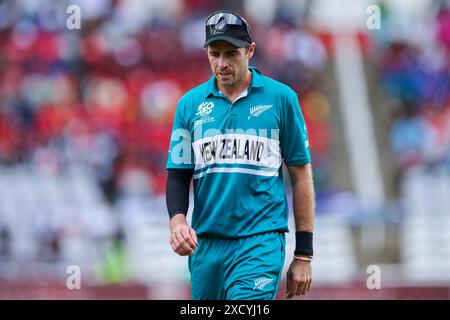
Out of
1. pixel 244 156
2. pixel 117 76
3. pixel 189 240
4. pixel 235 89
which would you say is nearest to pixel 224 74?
pixel 235 89

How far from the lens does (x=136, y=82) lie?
1622 cm

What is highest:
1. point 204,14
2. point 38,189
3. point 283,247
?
point 204,14

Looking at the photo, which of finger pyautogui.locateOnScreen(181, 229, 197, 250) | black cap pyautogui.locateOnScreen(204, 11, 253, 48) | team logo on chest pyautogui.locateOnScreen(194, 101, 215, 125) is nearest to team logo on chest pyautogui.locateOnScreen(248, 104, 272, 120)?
team logo on chest pyautogui.locateOnScreen(194, 101, 215, 125)

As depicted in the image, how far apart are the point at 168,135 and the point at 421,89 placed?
13.1 ft

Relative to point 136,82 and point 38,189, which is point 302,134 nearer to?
point 38,189

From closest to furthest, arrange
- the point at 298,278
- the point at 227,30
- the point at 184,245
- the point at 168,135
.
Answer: the point at 184,245 < the point at 227,30 < the point at 298,278 < the point at 168,135

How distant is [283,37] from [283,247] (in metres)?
11.1

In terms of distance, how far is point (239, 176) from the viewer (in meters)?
5.69

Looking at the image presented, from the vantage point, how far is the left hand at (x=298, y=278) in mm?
5660

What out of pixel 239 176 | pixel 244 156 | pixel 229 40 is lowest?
pixel 239 176

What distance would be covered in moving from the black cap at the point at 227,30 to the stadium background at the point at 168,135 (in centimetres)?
739

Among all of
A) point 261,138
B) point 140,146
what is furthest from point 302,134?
point 140,146

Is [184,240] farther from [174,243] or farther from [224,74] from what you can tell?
[224,74]

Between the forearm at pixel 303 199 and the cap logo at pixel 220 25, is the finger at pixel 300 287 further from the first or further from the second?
the cap logo at pixel 220 25
